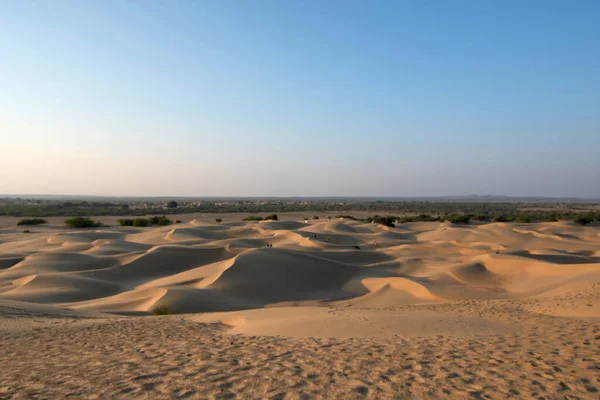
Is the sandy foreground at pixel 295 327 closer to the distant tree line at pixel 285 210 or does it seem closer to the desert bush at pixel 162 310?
the desert bush at pixel 162 310

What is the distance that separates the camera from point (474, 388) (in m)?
5.15

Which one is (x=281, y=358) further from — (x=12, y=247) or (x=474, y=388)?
(x=12, y=247)

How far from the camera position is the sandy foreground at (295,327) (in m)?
5.29

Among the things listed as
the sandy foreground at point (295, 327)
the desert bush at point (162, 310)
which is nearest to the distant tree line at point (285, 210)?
the sandy foreground at point (295, 327)

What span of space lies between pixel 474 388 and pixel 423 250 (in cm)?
2478

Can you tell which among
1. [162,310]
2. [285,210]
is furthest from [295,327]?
[285,210]

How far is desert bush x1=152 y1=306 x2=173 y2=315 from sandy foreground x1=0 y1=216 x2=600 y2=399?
0.79ft

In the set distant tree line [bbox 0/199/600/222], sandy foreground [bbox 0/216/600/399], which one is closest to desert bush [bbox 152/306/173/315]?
sandy foreground [bbox 0/216/600/399]

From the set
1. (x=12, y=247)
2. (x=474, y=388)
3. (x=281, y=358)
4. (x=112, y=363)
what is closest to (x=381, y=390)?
(x=474, y=388)

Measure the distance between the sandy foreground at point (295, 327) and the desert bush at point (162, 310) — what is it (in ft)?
0.79

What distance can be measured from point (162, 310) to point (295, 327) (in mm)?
6244

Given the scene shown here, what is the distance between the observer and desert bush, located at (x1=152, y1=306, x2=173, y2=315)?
44.0ft

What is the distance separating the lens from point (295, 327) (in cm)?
918

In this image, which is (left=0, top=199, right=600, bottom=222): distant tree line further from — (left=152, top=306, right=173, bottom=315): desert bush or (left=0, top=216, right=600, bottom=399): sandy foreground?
A: (left=152, top=306, right=173, bottom=315): desert bush
